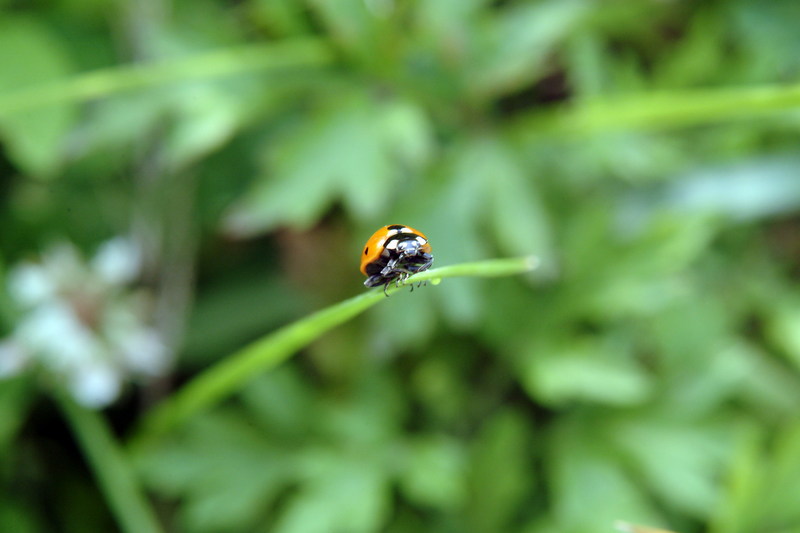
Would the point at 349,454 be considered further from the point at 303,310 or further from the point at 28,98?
the point at 28,98

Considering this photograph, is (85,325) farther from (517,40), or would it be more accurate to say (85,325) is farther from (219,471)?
(517,40)

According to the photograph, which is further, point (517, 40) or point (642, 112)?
point (517, 40)

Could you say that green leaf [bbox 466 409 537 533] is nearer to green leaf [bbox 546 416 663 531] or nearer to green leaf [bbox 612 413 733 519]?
green leaf [bbox 546 416 663 531]

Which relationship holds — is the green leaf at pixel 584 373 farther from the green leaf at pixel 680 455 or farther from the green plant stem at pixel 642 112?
the green plant stem at pixel 642 112

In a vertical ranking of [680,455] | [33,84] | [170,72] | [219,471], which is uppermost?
[33,84]

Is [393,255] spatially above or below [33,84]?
below

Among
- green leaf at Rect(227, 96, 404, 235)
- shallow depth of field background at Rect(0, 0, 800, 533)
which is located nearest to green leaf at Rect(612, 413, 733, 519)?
shallow depth of field background at Rect(0, 0, 800, 533)

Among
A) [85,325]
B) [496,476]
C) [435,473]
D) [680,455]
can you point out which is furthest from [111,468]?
[680,455]
